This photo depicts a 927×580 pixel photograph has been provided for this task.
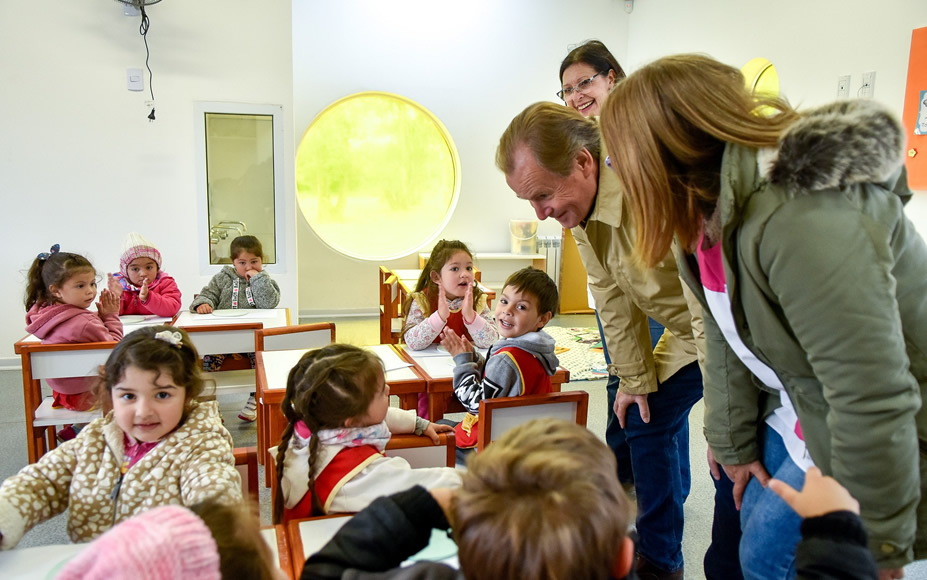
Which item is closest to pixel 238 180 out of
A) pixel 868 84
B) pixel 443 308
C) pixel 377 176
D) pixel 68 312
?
pixel 68 312

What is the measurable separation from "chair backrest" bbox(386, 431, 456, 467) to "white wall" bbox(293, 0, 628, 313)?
4.77 metres

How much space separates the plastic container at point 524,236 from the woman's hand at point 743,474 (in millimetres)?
5426

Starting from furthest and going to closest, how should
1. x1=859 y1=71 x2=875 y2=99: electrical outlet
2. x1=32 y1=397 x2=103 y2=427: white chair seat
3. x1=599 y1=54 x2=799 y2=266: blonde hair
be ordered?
x1=859 y1=71 x2=875 y2=99: electrical outlet
x1=32 y1=397 x2=103 y2=427: white chair seat
x1=599 y1=54 x2=799 y2=266: blonde hair

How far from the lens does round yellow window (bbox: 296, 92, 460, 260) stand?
21.3ft

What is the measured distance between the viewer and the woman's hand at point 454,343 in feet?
8.32

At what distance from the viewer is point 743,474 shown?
116 cm

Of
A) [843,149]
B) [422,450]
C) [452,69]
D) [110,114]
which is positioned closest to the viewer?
[843,149]

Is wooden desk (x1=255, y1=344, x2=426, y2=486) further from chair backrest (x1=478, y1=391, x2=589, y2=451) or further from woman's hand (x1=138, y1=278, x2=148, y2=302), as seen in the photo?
woman's hand (x1=138, y1=278, x2=148, y2=302)

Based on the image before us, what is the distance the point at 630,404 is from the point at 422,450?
2.02ft

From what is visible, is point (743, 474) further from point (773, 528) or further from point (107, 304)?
point (107, 304)

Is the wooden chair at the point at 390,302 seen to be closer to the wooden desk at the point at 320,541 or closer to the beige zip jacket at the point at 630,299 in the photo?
the beige zip jacket at the point at 630,299

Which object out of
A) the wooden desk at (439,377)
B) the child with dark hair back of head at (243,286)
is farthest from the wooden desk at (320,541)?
the child with dark hair back of head at (243,286)

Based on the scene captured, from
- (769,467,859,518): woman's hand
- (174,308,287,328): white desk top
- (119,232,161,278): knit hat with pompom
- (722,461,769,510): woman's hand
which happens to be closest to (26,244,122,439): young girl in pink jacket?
(174,308,287,328): white desk top

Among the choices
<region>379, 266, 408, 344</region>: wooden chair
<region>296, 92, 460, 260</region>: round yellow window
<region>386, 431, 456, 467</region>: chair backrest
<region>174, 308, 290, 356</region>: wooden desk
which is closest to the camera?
<region>386, 431, 456, 467</region>: chair backrest
